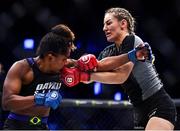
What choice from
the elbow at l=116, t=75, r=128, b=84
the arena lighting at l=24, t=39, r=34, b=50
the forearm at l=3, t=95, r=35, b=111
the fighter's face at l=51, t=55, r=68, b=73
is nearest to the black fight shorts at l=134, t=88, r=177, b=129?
the elbow at l=116, t=75, r=128, b=84

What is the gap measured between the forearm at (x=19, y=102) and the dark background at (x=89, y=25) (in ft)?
4.43

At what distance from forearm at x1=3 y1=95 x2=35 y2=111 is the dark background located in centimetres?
135

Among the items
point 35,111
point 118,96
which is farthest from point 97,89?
point 35,111

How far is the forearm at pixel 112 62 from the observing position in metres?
2.39

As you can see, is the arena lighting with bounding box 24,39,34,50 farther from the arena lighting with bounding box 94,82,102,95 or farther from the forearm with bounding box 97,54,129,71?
the forearm with bounding box 97,54,129,71

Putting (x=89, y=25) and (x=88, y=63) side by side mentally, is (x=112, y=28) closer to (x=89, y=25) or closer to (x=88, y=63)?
(x=88, y=63)

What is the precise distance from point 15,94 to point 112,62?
0.60 m

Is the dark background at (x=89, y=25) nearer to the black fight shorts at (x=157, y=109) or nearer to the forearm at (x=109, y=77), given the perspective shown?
the forearm at (x=109, y=77)

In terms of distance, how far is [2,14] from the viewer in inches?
140

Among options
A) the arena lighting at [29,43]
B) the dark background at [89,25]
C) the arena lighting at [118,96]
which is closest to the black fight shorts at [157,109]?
the dark background at [89,25]

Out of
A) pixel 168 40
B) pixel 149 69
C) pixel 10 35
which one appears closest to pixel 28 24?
pixel 10 35

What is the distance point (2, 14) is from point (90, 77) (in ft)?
4.49

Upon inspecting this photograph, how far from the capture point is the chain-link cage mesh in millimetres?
3119

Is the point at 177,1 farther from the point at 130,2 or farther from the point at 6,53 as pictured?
the point at 6,53
